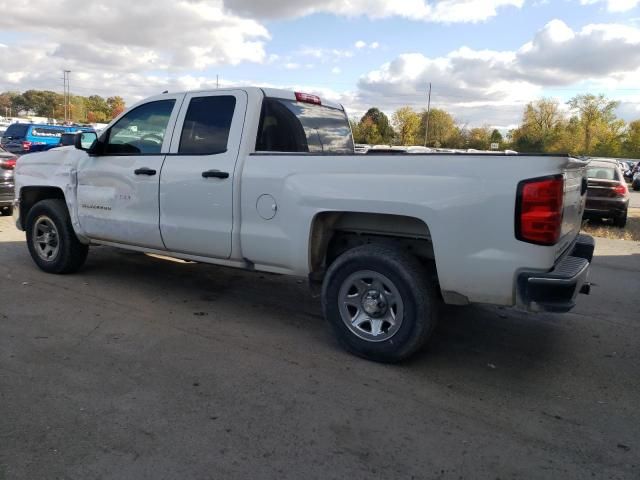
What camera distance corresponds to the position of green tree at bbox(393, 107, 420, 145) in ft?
258

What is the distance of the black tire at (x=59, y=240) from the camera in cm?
614

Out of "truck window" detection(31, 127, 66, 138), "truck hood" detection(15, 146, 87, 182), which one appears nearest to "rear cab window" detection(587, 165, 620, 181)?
"truck hood" detection(15, 146, 87, 182)

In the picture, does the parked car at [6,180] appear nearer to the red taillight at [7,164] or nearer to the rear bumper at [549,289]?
the red taillight at [7,164]

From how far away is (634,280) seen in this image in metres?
7.21

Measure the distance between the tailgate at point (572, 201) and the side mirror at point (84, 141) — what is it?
4.61 metres

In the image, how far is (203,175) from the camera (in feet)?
15.8

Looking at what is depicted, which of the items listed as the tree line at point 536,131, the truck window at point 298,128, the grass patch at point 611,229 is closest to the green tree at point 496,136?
the tree line at point 536,131

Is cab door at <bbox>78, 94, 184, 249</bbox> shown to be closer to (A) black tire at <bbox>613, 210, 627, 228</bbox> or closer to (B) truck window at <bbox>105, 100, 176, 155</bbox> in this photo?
(B) truck window at <bbox>105, 100, 176, 155</bbox>

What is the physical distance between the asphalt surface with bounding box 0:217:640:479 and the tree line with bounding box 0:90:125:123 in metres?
110

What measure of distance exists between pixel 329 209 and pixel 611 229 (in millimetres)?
10869

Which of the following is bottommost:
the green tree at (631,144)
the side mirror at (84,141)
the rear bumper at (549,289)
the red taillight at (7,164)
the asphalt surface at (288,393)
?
the asphalt surface at (288,393)

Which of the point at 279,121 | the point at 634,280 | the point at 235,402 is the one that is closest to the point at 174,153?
the point at 279,121

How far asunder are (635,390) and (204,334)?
3.27m

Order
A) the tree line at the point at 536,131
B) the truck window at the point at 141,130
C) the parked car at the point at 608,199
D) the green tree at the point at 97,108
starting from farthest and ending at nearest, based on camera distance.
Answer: the green tree at the point at 97,108, the tree line at the point at 536,131, the parked car at the point at 608,199, the truck window at the point at 141,130
